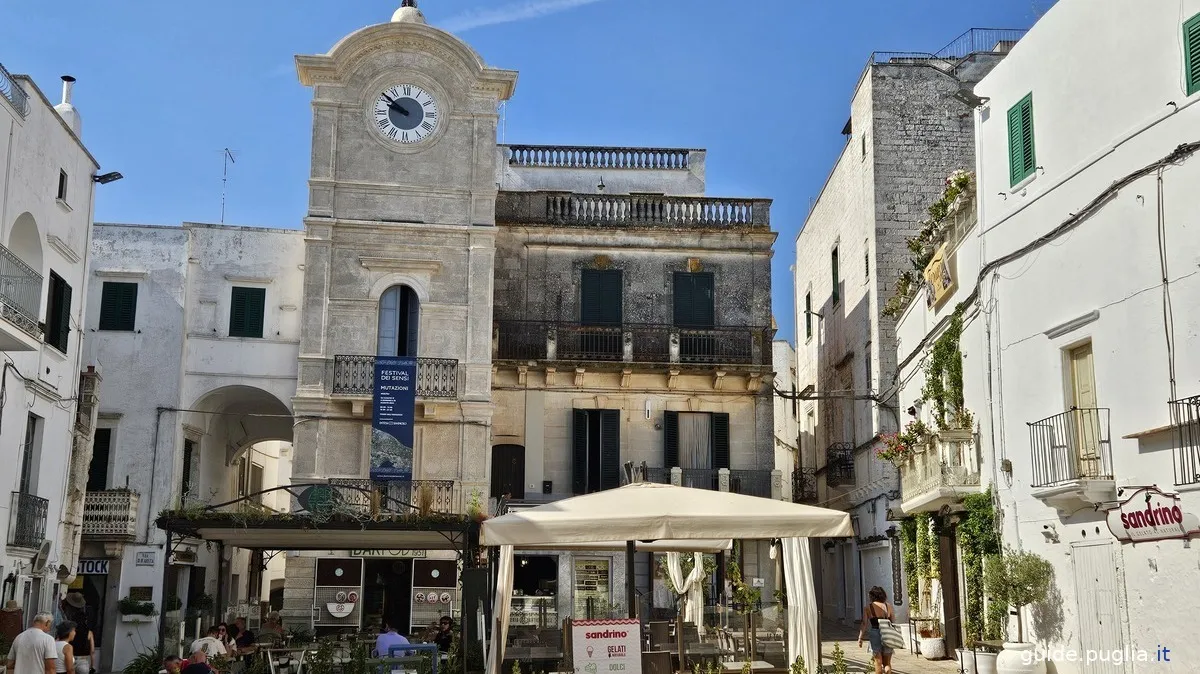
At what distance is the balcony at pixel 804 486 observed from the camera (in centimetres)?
3469

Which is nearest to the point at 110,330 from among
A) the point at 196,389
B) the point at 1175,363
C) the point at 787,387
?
the point at 196,389

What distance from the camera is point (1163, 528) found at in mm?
12875

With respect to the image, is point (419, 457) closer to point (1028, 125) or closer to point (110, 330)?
point (110, 330)

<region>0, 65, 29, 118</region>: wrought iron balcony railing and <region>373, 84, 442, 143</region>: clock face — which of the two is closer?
<region>0, 65, 29, 118</region>: wrought iron balcony railing

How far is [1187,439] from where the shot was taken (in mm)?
12422

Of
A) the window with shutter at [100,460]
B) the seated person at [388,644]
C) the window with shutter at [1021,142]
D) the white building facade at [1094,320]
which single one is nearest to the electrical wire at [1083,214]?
the white building facade at [1094,320]

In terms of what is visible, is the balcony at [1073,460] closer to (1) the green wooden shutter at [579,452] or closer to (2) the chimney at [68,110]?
(1) the green wooden shutter at [579,452]

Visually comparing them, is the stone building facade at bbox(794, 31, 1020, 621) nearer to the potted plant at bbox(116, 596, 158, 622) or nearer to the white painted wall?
the white painted wall

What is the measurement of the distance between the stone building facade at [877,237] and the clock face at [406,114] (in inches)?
402

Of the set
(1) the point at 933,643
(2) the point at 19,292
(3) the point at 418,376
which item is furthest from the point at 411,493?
(1) the point at 933,643

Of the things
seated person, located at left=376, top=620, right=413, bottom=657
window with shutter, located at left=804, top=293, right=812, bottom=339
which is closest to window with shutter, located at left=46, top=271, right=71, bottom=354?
seated person, located at left=376, top=620, right=413, bottom=657

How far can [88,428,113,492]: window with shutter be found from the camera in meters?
25.9

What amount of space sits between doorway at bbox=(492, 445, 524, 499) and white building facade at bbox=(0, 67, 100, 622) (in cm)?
871

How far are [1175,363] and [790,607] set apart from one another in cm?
518
